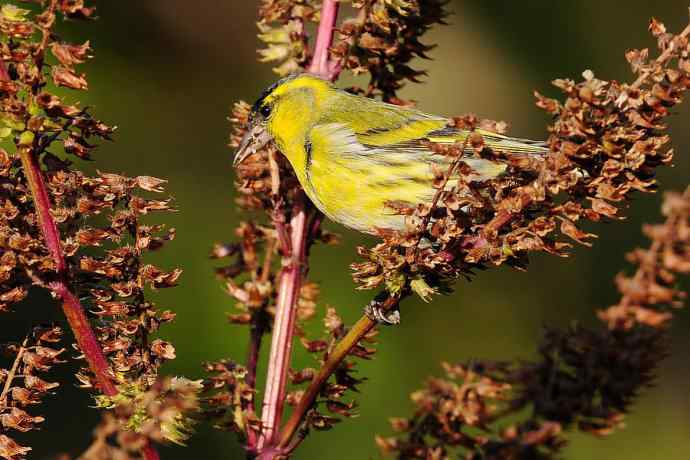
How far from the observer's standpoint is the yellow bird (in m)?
2.68

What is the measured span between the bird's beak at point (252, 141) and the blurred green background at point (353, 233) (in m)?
0.49

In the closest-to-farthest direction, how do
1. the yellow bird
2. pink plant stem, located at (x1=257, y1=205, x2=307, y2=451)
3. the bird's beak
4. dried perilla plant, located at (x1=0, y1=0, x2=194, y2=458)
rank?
dried perilla plant, located at (x1=0, y1=0, x2=194, y2=458) → pink plant stem, located at (x1=257, y1=205, x2=307, y2=451) → the bird's beak → the yellow bird

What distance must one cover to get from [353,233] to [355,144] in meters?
0.53

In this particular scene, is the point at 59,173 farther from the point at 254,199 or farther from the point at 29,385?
the point at 254,199

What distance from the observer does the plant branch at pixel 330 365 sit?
1.70m

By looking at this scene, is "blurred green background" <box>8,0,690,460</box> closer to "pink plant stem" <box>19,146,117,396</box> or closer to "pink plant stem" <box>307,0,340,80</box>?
"pink plant stem" <box>307,0,340,80</box>

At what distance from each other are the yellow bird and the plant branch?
0.76m

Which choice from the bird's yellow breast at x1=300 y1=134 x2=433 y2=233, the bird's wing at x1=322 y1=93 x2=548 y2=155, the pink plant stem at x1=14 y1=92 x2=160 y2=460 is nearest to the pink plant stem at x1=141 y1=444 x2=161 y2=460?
the pink plant stem at x1=14 y1=92 x2=160 y2=460

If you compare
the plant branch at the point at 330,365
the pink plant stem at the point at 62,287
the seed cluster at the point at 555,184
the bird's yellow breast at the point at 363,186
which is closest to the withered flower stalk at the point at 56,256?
the pink plant stem at the point at 62,287

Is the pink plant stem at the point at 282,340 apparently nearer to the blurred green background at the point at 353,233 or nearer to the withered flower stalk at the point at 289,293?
the withered flower stalk at the point at 289,293

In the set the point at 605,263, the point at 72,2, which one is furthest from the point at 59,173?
the point at 605,263

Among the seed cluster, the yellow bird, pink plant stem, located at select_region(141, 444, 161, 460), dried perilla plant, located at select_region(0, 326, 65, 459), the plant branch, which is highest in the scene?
the yellow bird

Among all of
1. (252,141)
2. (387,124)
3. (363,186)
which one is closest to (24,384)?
(252,141)

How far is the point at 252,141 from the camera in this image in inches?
Result: 98.3
